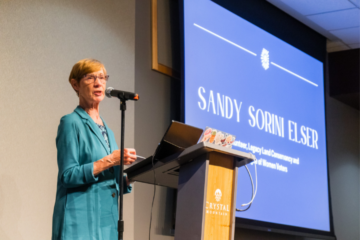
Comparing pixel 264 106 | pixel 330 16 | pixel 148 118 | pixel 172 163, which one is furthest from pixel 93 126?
pixel 330 16

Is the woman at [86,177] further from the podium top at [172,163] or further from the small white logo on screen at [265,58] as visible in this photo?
the small white logo on screen at [265,58]

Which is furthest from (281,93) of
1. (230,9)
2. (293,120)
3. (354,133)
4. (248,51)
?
(354,133)

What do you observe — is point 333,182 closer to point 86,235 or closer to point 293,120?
point 293,120

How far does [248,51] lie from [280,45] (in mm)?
656

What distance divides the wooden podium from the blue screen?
5.29ft

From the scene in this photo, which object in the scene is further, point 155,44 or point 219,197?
point 155,44

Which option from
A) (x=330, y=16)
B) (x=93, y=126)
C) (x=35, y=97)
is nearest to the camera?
(x=93, y=126)

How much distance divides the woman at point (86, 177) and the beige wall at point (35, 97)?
73 cm

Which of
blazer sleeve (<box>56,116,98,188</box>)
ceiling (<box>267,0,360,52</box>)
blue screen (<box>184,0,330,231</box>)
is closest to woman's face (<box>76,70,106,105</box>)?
blazer sleeve (<box>56,116,98,188</box>)

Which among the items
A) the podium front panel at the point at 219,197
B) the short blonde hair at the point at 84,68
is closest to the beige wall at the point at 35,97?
the short blonde hair at the point at 84,68

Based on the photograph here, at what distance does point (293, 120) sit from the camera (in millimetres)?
4641

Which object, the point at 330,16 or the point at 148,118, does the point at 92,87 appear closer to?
the point at 148,118

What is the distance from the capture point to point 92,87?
6.55 ft

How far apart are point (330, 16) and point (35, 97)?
3691 mm
